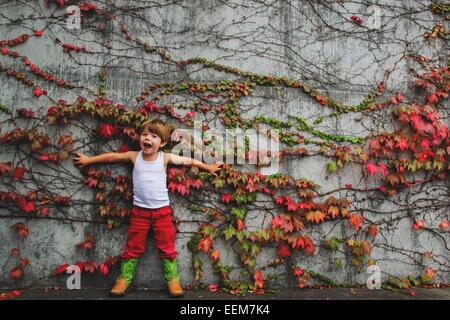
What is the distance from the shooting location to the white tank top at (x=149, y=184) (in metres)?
3.60

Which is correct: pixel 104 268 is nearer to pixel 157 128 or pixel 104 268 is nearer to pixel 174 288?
pixel 174 288

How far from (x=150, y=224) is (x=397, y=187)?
311cm

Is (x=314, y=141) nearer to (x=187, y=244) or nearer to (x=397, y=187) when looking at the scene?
(x=397, y=187)

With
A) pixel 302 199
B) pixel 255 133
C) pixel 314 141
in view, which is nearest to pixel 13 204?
pixel 255 133

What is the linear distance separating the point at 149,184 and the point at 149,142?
46 centimetres

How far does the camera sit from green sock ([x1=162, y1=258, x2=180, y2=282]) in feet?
11.7

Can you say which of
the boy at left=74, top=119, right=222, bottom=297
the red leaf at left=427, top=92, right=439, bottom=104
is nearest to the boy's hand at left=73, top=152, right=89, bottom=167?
the boy at left=74, top=119, right=222, bottom=297

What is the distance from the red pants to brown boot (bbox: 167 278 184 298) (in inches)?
9.4

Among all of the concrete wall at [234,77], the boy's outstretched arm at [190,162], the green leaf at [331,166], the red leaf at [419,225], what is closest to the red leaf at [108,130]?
the concrete wall at [234,77]

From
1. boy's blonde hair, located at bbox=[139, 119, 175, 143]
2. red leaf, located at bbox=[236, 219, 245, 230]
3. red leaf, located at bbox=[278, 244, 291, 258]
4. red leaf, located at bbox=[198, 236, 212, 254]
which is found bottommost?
red leaf, located at bbox=[278, 244, 291, 258]

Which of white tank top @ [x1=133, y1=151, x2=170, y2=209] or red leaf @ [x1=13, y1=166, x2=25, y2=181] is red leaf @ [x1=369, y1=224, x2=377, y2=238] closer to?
white tank top @ [x1=133, y1=151, x2=170, y2=209]

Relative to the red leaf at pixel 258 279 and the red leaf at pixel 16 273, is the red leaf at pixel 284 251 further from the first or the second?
the red leaf at pixel 16 273

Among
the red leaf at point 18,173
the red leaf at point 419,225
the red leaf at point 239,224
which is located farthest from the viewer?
the red leaf at point 419,225
